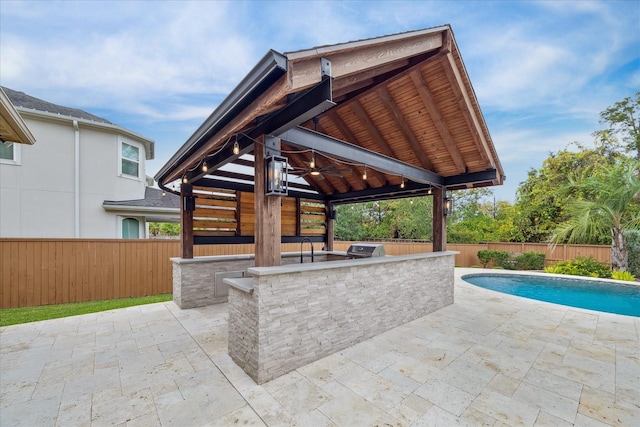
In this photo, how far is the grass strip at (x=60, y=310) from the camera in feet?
15.7

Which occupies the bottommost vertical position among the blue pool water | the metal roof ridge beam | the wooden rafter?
the blue pool water

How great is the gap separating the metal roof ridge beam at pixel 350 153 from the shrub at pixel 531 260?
8.90 metres

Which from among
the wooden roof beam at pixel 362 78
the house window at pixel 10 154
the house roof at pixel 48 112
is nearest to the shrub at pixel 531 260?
the wooden roof beam at pixel 362 78

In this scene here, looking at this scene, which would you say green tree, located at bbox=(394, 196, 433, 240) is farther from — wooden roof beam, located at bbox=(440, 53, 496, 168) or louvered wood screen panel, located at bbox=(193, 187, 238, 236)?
louvered wood screen panel, located at bbox=(193, 187, 238, 236)

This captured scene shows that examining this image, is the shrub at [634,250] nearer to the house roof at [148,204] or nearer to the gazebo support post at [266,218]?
the gazebo support post at [266,218]

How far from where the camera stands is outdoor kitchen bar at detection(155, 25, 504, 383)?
2771 mm

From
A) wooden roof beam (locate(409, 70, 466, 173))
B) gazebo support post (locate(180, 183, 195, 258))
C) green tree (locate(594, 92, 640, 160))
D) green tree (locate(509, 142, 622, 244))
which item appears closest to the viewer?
wooden roof beam (locate(409, 70, 466, 173))

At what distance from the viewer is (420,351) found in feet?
11.5

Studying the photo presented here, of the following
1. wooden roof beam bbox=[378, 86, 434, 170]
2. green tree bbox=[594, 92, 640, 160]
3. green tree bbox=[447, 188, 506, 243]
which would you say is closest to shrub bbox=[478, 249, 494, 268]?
green tree bbox=[447, 188, 506, 243]

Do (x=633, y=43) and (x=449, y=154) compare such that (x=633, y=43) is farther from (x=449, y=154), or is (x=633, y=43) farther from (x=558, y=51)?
(x=449, y=154)

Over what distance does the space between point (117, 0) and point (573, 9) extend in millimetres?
13363

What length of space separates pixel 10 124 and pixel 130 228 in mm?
6174

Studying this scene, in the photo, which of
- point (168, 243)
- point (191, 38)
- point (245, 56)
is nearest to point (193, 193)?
point (168, 243)

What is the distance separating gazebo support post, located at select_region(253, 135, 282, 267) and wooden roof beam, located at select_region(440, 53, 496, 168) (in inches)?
112
